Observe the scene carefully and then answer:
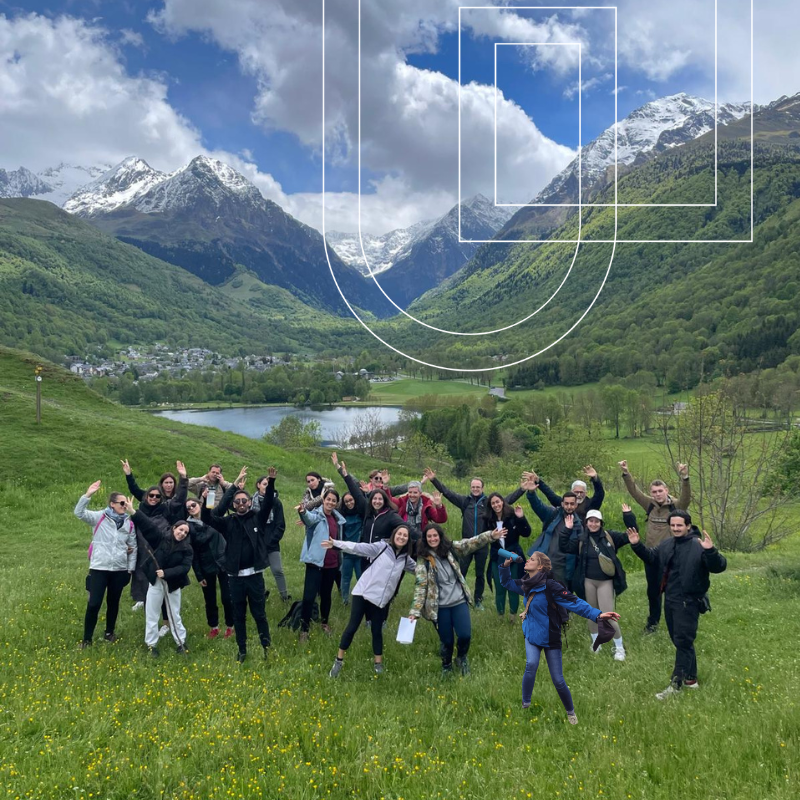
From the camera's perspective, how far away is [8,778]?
229 inches

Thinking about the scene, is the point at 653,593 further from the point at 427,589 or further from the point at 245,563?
the point at 245,563

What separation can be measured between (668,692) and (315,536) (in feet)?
19.4

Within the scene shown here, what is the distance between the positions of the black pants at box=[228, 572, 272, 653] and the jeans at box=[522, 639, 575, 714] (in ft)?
14.0

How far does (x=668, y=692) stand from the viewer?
7629 mm

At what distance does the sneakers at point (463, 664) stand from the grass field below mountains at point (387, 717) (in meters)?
0.17

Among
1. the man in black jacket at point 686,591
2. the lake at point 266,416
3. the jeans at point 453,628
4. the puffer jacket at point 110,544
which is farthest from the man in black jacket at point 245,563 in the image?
the lake at point 266,416

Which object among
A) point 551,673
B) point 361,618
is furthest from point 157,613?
point 551,673

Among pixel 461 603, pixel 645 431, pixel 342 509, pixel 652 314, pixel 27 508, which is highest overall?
pixel 652 314

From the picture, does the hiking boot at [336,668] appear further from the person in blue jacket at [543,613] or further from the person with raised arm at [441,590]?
the person in blue jacket at [543,613]

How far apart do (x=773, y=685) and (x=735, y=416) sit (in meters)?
21.6

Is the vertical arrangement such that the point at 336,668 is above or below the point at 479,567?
below

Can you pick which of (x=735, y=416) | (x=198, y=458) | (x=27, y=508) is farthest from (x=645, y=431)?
(x=27, y=508)

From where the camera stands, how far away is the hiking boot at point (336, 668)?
8.55 metres

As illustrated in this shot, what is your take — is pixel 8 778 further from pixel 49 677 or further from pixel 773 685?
pixel 773 685
